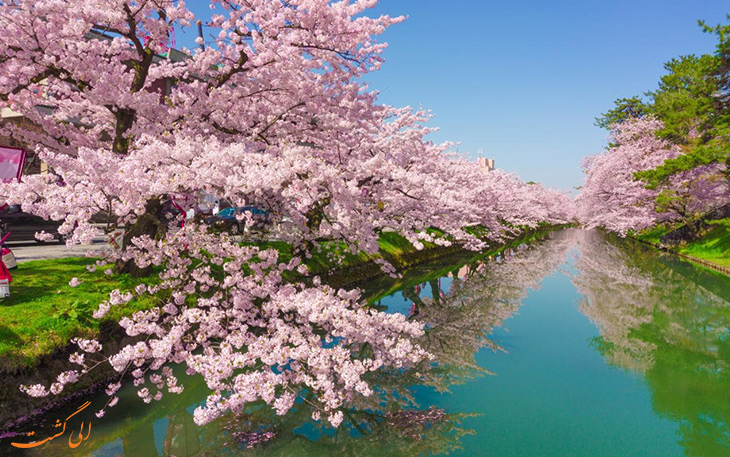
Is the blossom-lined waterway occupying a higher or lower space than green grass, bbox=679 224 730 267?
lower

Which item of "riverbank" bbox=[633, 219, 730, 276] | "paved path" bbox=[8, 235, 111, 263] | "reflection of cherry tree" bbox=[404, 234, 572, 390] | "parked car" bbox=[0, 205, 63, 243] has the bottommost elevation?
"reflection of cherry tree" bbox=[404, 234, 572, 390]

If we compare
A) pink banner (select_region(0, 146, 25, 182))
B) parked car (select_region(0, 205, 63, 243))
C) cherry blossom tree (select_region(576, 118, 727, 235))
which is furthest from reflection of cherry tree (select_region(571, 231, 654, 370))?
parked car (select_region(0, 205, 63, 243))

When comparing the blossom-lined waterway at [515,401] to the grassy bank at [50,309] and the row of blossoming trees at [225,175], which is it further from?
the grassy bank at [50,309]

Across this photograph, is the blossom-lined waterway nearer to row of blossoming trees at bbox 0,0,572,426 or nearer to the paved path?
row of blossoming trees at bbox 0,0,572,426

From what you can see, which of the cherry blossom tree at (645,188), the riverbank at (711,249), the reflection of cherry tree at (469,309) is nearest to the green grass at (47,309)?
the reflection of cherry tree at (469,309)

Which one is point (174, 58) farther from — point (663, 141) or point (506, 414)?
point (663, 141)

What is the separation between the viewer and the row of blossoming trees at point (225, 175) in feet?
24.7

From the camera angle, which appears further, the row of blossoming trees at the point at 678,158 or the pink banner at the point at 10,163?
the row of blossoming trees at the point at 678,158

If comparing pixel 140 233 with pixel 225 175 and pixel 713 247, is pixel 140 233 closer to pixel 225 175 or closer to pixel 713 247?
pixel 225 175

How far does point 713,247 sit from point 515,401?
30635 millimetres

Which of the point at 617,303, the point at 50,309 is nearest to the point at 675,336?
the point at 617,303

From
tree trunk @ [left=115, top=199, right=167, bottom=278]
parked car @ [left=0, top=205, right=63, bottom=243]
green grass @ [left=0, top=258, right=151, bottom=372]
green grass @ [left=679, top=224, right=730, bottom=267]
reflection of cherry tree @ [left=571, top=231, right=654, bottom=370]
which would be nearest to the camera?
green grass @ [left=0, top=258, right=151, bottom=372]

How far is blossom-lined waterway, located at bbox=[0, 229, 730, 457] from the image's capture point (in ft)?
26.2

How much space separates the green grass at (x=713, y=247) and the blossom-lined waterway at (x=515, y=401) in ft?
41.6
